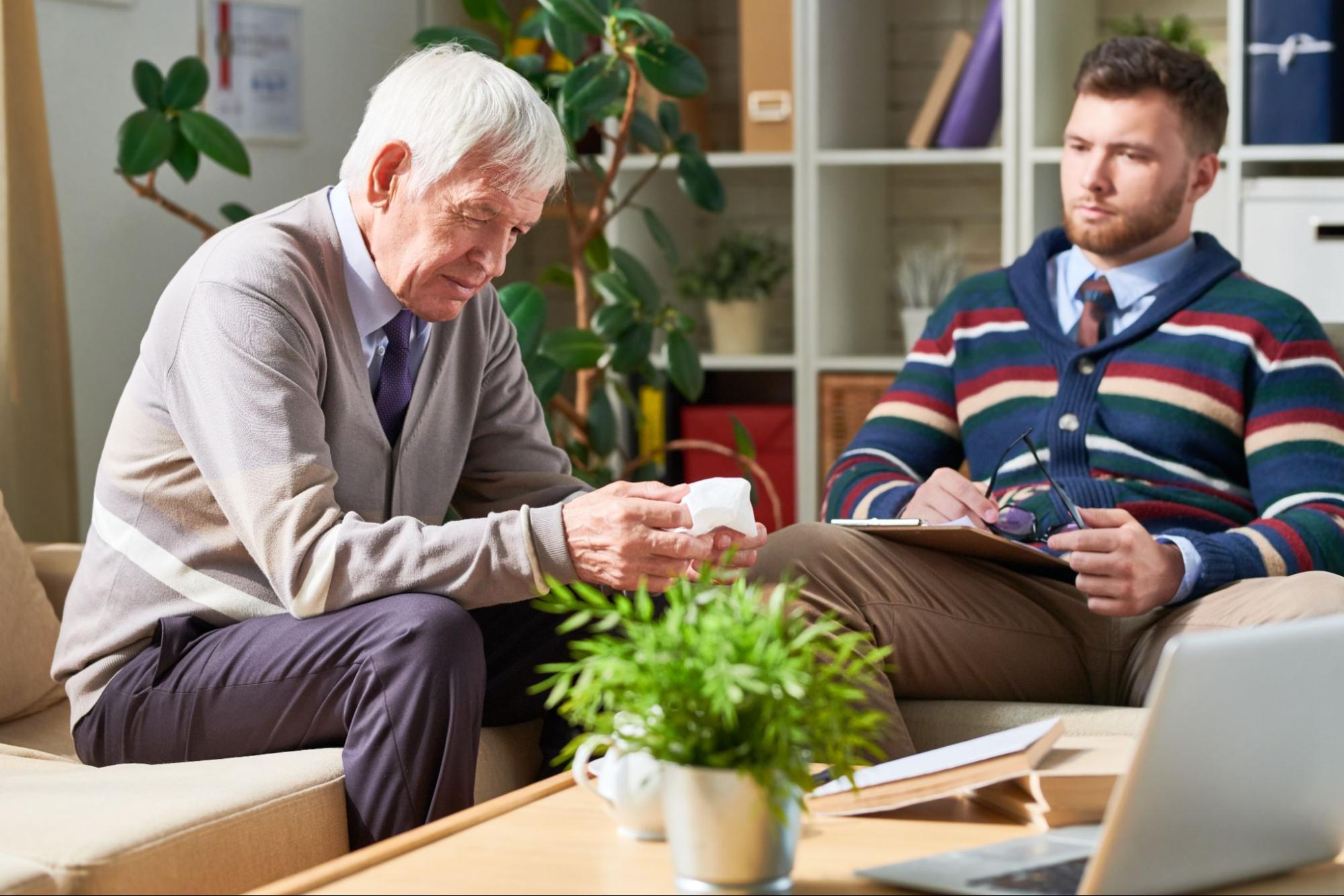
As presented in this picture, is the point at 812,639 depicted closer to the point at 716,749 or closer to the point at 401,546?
the point at 716,749

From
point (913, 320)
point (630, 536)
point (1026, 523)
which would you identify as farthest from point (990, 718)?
point (913, 320)

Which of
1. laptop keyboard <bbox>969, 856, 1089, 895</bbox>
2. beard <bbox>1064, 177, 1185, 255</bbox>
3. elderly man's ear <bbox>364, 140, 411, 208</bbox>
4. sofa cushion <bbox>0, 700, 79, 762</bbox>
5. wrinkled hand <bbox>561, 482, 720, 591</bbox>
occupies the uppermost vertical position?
elderly man's ear <bbox>364, 140, 411, 208</bbox>

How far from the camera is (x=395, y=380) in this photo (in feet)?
6.51

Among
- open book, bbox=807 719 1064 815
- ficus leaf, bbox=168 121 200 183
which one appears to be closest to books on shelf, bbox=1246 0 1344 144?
ficus leaf, bbox=168 121 200 183

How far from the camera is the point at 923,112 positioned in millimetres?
3371

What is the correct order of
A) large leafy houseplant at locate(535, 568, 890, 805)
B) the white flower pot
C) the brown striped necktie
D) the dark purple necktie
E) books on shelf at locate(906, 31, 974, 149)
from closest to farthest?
1. large leafy houseplant at locate(535, 568, 890, 805)
2. the dark purple necktie
3. the brown striped necktie
4. books on shelf at locate(906, 31, 974, 149)
5. the white flower pot

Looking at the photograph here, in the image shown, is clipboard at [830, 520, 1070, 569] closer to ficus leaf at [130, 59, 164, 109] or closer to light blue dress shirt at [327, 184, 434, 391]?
light blue dress shirt at [327, 184, 434, 391]

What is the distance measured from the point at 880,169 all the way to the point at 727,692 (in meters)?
2.73

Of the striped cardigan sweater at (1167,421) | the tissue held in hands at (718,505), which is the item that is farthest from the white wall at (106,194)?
the tissue held in hands at (718,505)

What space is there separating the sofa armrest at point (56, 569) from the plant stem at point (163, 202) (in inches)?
33.1

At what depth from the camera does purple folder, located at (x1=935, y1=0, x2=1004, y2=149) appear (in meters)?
3.26

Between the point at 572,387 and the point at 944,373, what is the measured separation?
1647 mm

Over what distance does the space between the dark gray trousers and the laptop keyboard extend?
64 centimetres

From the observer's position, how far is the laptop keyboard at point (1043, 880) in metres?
1.16
